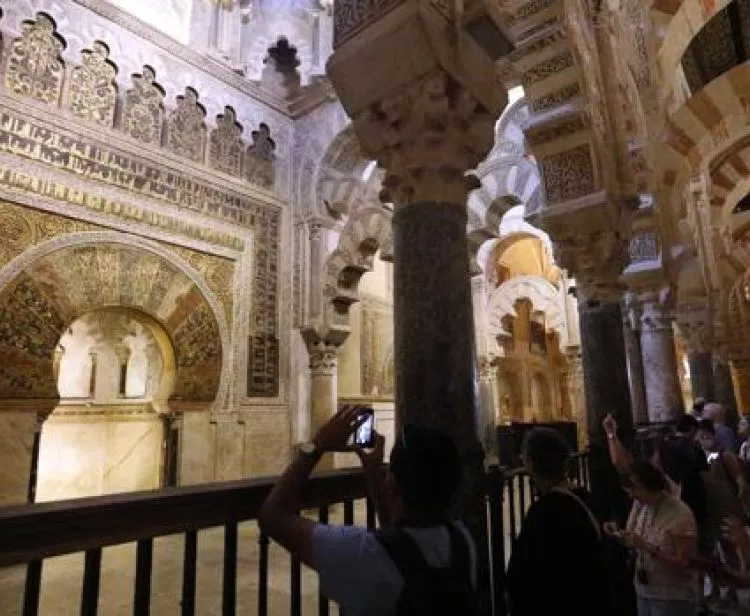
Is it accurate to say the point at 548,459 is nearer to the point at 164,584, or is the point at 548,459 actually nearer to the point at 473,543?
the point at 473,543

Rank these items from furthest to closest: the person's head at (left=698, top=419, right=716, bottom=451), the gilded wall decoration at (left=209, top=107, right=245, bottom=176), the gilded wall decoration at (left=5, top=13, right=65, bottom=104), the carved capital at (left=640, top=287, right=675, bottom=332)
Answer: the gilded wall decoration at (left=209, top=107, right=245, bottom=176) < the carved capital at (left=640, top=287, right=675, bottom=332) < the gilded wall decoration at (left=5, top=13, right=65, bottom=104) < the person's head at (left=698, top=419, right=716, bottom=451)

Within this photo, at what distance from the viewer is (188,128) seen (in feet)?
26.9

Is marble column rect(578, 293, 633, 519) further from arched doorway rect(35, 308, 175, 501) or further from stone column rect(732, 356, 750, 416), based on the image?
stone column rect(732, 356, 750, 416)

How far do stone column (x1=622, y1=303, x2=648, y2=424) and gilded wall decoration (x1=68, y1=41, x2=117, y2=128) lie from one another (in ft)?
25.9

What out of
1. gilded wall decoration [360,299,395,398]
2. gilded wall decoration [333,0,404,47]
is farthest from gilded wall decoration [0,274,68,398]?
gilded wall decoration [360,299,395,398]

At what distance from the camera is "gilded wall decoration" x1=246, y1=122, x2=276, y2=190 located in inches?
356

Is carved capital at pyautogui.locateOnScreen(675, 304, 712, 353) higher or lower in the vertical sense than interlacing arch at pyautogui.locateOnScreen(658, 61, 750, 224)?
lower

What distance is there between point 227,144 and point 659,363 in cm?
758

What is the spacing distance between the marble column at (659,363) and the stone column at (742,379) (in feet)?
30.4

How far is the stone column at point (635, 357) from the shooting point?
26.3ft

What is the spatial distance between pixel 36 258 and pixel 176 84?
3.47m

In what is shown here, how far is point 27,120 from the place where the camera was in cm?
633

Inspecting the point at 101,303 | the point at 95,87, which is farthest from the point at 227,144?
the point at 101,303

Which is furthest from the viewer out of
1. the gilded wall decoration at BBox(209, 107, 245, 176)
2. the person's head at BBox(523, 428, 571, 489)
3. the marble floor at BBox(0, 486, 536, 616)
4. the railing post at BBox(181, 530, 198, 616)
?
the gilded wall decoration at BBox(209, 107, 245, 176)
